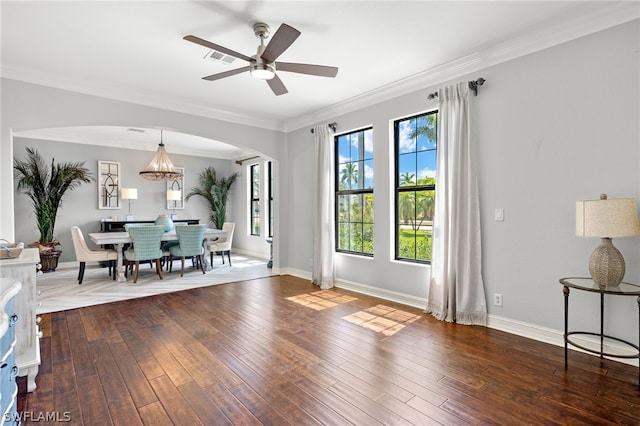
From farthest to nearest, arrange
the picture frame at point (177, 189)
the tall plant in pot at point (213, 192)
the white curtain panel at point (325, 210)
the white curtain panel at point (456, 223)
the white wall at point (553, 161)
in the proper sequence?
the tall plant in pot at point (213, 192), the picture frame at point (177, 189), the white curtain panel at point (325, 210), the white curtain panel at point (456, 223), the white wall at point (553, 161)

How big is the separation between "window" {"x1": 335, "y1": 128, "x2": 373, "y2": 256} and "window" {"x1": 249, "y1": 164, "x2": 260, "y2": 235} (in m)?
3.73

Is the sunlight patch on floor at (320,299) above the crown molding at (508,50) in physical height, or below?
below

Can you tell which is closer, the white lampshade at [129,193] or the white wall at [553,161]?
the white wall at [553,161]

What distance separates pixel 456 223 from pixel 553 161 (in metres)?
1.02

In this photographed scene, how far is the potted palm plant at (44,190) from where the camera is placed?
609cm

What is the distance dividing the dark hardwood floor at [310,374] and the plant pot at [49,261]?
124 inches

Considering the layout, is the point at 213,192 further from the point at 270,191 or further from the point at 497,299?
the point at 497,299

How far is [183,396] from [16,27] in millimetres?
3364

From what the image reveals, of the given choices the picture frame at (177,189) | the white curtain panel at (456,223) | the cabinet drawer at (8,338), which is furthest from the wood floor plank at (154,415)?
the picture frame at (177,189)

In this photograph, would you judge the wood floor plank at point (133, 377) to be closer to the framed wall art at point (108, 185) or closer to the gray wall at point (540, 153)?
the gray wall at point (540, 153)

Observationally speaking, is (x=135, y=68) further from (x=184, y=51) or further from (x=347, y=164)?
(x=347, y=164)

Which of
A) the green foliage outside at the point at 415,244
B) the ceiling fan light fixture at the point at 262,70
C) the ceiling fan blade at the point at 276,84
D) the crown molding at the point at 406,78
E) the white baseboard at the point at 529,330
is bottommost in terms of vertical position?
the white baseboard at the point at 529,330

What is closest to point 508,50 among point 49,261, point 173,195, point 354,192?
point 354,192

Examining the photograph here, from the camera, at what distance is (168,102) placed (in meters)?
4.58
